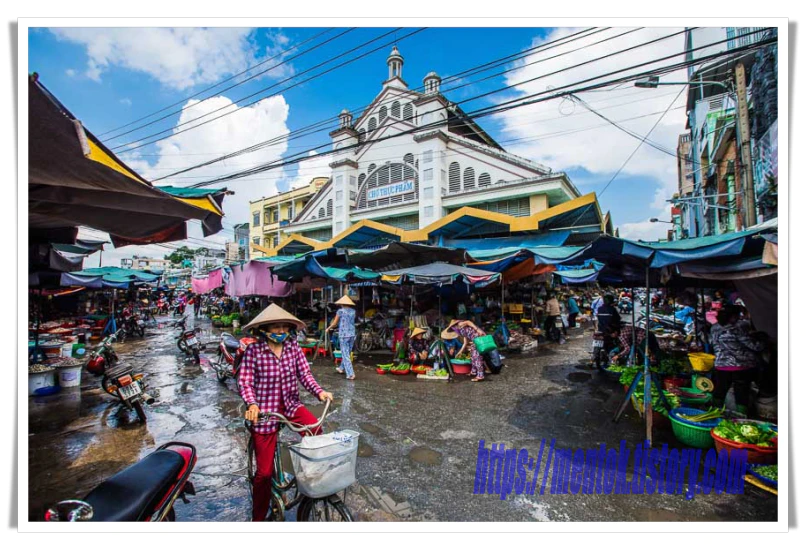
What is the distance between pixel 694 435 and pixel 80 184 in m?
6.93

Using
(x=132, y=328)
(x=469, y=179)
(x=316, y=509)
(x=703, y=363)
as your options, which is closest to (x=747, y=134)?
(x=703, y=363)

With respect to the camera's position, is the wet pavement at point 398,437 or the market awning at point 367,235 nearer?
the wet pavement at point 398,437

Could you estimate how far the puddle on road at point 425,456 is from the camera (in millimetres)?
4125

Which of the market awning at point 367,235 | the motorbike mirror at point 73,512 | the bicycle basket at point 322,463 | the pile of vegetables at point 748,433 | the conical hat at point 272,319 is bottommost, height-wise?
the pile of vegetables at point 748,433

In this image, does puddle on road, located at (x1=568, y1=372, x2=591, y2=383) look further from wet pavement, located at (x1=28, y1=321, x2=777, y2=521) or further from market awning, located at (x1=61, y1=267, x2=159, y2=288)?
market awning, located at (x1=61, y1=267, x2=159, y2=288)

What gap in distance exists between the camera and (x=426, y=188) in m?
20.1

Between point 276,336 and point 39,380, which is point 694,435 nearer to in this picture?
point 276,336

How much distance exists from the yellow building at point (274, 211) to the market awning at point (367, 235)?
17294 millimetres

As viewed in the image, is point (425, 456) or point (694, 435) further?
point (694, 435)

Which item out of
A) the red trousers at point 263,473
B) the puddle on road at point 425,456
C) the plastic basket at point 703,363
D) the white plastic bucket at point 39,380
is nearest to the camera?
the red trousers at point 263,473

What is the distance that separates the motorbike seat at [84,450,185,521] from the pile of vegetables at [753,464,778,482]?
5272mm

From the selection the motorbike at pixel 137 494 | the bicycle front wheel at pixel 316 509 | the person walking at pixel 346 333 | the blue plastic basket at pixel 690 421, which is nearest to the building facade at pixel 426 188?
the person walking at pixel 346 333

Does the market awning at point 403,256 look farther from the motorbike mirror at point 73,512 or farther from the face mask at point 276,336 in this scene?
the motorbike mirror at point 73,512
